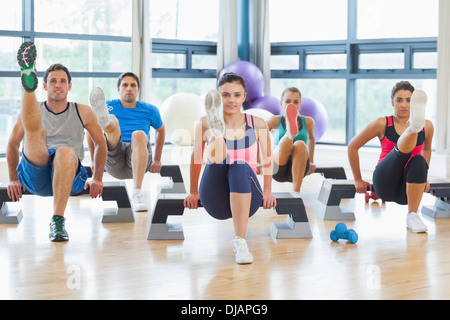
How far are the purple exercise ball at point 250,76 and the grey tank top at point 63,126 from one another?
9.39ft

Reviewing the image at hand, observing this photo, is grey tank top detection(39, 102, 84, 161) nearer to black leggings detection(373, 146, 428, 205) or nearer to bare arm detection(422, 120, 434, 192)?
black leggings detection(373, 146, 428, 205)

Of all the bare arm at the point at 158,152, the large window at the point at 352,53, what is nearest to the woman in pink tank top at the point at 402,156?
the bare arm at the point at 158,152

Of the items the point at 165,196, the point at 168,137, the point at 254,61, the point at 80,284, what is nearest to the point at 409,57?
the point at 254,61

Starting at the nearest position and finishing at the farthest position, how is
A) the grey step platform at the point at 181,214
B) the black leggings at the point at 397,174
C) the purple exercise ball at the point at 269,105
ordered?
the grey step platform at the point at 181,214 < the black leggings at the point at 397,174 < the purple exercise ball at the point at 269,105

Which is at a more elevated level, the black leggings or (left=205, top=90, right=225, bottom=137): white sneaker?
(left=205, top=90, right=225, bottom=137): white sneaker

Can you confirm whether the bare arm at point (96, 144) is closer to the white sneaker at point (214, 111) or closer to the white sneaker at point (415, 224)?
the white sneaker at point (214, 111)

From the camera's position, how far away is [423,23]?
5.65 meters

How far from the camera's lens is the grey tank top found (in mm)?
3152

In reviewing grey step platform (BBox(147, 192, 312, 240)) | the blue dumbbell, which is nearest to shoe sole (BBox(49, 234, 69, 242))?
grey step platform (BBox(147, 192, 312, 240))

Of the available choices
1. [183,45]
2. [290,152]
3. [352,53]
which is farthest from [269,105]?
[290,152]

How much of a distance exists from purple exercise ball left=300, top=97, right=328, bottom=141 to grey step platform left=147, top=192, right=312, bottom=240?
2.51 m

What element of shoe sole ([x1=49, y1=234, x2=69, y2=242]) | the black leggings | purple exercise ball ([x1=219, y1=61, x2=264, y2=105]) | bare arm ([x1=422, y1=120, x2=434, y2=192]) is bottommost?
shoe sole ([x1=49, y1=234, x2=69, y2=242])

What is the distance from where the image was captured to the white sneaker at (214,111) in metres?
2.57

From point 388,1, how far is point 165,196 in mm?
3540
